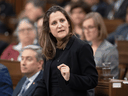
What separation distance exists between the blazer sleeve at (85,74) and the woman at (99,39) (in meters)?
1.12

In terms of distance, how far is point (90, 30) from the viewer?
131 inches

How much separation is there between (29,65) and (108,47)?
1.04 m

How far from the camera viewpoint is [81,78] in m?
1.97

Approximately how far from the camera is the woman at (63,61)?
6.49 feet

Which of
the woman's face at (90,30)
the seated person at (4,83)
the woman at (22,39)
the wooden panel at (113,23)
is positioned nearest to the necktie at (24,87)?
the seated person at (4,83)

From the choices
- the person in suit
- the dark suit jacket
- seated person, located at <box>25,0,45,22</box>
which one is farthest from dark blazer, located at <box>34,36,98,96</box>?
seated person, located at <box>25,0,45,22</box>

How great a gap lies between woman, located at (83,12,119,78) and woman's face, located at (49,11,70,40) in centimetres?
106

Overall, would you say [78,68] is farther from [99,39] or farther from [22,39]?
[22,39]

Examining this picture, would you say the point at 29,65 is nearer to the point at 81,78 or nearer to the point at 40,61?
the point at 40,61

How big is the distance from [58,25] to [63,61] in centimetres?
31

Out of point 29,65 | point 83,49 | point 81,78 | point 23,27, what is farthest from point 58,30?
point 23,27

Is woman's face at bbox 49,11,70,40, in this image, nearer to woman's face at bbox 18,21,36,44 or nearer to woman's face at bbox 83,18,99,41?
woman's face at bbox 83,18,99,41

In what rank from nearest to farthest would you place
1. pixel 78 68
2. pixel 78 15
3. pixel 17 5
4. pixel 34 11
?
pixel 78 68 < pixel 78 15 < pixel 34 11 < pixel 17 5

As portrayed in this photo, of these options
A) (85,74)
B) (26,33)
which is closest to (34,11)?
(26,33)
